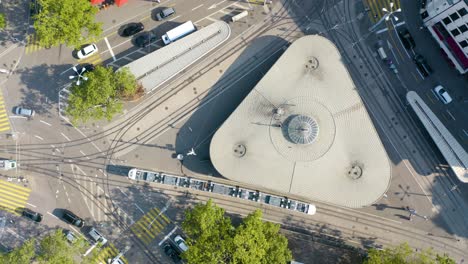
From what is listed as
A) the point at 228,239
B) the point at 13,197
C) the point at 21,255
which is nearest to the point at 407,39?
the point at 228,239

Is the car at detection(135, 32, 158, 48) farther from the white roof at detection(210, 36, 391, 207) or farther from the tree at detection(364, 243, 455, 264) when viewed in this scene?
the tree at detection(364, 243, 455, 264)

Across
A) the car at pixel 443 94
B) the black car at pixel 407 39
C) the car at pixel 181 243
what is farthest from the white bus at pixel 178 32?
the car at pixel 443 94

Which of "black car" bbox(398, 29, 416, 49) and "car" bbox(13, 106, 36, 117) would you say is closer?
"car" bbox(13, 106, 36, 117)

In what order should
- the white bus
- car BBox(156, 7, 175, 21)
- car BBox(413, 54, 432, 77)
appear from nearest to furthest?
1. the white bus
2. car BBox(156, 7, 175, 21)
3. car BBox(413, 54, 432, 77)

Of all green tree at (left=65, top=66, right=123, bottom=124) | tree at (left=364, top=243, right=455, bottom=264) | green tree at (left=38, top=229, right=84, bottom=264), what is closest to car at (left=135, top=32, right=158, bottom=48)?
green tree at (left=65, top=66, right=123, bottom=124)

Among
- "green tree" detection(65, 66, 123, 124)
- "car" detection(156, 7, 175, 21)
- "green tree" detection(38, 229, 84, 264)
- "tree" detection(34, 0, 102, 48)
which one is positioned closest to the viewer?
"green tree" detection(38, 229, 84, 264)

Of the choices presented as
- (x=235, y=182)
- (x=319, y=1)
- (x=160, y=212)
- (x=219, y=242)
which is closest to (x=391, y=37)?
(x=319, y=1)

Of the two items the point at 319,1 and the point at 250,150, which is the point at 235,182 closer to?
the point at 250,150
